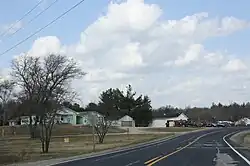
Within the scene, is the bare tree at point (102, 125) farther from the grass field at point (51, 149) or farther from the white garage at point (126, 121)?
the white garage at point (126, 121)

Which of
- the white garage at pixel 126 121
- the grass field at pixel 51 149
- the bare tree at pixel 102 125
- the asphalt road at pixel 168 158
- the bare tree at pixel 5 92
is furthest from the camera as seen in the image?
the white garage at pixel 126 121

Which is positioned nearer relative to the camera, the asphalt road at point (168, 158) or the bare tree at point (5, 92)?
the asphalt road at point (168, 158)

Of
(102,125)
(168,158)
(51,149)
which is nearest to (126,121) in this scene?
(102,125)

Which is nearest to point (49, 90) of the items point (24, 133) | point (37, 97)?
point (37, 97)

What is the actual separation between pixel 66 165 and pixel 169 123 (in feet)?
422

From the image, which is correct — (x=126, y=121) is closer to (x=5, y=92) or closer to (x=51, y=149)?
(x=5, y=92)

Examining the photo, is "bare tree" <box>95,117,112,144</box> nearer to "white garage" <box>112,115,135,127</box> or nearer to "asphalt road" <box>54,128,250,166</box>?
"asphalt road" <box>54,128,250,166</box>

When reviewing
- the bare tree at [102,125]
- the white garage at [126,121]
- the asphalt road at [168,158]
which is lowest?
the asphalt road at [168,158]

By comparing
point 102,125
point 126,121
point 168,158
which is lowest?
point 168,158

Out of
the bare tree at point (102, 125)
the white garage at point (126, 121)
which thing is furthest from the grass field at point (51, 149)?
the white garage at point (126, 121)

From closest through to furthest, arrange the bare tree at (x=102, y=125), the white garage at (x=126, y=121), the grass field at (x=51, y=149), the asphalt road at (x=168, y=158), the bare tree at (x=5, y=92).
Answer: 1. the asphalt road at (x=168, y=158)
2. the grass field at (x=51, y=149)
3. the bare tree at (x=102, y=125)
4. the bare tree at (x=5, y=92)
5. the white garage at (x=126, y=121)

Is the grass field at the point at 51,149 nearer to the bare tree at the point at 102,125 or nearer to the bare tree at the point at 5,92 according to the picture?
the bare tree at the point at 102,125

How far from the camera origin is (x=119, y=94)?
139000 mm

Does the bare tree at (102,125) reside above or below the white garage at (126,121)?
below
